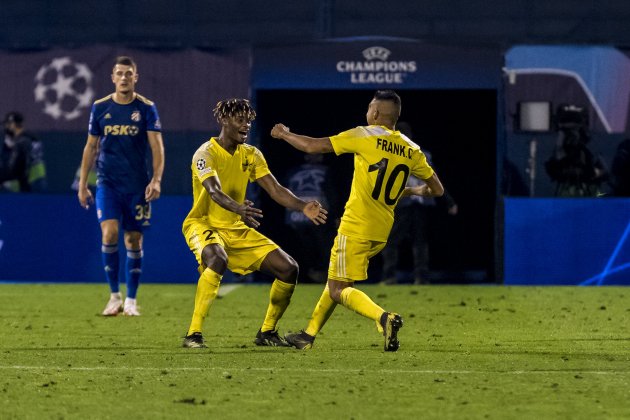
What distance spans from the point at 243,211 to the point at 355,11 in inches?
512

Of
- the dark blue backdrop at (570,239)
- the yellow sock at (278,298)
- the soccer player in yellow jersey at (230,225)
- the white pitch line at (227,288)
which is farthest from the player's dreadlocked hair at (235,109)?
the dark blue backdrop at (570,239)

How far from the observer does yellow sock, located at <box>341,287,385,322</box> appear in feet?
34.7

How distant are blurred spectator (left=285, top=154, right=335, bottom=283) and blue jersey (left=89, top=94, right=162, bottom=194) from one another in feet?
17.4

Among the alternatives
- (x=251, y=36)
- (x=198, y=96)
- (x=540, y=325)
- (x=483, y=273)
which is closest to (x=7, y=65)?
(x=198, y=96)

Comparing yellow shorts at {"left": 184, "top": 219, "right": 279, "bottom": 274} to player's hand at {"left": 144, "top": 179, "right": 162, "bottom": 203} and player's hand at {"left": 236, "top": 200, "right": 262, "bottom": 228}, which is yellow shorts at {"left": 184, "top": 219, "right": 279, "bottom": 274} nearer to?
player's hand at {"left": 236, "top": 200, "right": 262, "bottom": 228}

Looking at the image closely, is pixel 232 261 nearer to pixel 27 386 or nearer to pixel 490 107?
pixel 27 386

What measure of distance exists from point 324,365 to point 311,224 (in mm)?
10048

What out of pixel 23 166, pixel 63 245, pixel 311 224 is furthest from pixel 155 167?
pixel 23 166

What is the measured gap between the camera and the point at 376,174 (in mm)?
10766

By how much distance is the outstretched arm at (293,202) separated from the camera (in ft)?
34.2

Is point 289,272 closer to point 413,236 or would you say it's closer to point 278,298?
point 278,298

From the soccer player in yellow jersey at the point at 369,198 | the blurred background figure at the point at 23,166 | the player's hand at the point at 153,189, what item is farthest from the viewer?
the blurred background figure at the point at 23,166

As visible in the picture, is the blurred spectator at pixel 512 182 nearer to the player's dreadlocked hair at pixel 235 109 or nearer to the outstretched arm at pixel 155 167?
the outstretched arm at pixel 155 167

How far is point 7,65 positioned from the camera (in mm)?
19656
